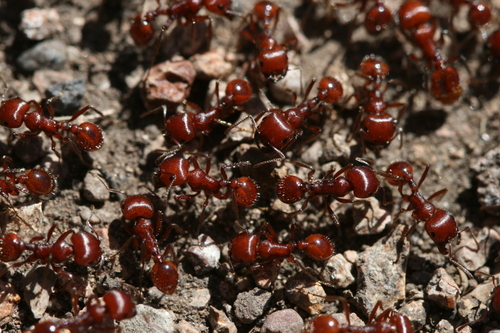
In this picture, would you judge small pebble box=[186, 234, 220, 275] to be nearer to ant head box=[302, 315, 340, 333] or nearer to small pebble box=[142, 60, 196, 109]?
ant head box=[302, 315, 340, 333]

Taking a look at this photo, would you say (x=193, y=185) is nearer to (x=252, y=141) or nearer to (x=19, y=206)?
(x=252, y=141)

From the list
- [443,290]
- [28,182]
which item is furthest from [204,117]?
[443,290]

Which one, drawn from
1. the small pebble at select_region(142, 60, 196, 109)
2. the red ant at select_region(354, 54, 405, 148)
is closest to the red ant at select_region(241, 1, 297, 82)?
the small pebble at select_region(142, 60, 196, 109)

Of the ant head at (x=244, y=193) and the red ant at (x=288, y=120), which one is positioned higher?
the red ant at (x=288, y=120)

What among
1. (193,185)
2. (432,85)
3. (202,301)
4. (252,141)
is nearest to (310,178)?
(252,141)

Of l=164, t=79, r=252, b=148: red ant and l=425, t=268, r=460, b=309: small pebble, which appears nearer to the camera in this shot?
l=425, t=268, r=460, b=309: small pebble

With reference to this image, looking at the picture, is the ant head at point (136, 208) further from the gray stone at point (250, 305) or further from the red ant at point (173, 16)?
the red ant at point (173, 16)

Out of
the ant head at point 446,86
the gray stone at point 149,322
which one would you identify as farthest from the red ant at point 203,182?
the ant head at point 446,86
